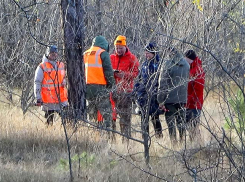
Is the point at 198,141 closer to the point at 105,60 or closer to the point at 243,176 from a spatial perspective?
the point at 105,60

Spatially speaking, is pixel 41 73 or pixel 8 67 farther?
pixel 8 67

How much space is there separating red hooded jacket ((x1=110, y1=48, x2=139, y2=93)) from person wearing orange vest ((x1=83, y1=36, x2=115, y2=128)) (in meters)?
0.20

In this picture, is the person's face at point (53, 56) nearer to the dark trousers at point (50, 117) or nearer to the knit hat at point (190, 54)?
the dark trousers at point (50, 117)

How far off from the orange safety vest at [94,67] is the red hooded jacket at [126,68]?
31cm

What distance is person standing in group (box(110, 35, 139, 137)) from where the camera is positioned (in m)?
8.49

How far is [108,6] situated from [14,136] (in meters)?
7.21

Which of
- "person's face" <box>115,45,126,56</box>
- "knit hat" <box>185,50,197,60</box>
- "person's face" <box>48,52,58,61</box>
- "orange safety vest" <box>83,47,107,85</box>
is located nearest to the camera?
"knit hat" <box>185,50,197,60</box>

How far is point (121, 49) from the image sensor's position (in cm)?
888

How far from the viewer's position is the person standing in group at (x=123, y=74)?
8.49 m

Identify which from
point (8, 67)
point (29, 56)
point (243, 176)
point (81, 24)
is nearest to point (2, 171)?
point (243, 176)

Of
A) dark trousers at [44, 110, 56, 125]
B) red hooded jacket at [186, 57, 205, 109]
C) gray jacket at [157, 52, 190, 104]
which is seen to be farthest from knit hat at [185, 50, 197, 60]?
dark trousers at [44, 110, 56, 125]

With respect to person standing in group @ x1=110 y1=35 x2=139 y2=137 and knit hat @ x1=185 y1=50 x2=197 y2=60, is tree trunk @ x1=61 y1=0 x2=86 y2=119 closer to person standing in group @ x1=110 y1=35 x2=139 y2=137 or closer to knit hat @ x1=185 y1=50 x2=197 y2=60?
person standing in group @ x1=110 y1=35 x2=139 y2=137

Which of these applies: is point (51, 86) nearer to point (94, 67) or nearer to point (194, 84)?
point (94, 67)

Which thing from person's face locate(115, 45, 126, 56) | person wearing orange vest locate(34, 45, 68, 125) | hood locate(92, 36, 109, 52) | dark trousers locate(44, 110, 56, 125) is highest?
hood locate(92, 36, 109, 52)
